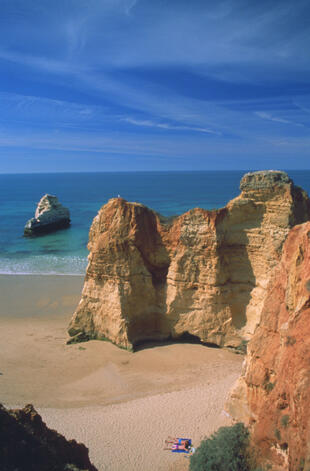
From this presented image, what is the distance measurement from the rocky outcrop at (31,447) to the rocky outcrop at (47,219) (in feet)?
152

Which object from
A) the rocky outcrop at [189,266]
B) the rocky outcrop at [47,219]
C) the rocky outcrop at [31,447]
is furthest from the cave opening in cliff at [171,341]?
the rocky outcrop at [47,219]

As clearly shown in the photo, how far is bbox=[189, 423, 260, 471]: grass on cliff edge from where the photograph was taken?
8.59 meters

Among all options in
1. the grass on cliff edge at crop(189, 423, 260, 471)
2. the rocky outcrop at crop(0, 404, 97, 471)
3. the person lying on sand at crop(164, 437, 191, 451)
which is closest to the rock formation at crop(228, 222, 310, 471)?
the grass on cliff edge at crop(189, 423, 260, 471)

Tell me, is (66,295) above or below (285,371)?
below

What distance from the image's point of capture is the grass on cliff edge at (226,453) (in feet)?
28.2

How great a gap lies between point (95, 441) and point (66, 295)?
1518cm

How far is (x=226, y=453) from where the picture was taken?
878 centimetres

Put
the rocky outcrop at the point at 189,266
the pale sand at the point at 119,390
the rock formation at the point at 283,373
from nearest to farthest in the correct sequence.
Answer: the rock formation at the point at 283,373 → the pale sand at the point at 119,390 → the rocky outcrop at the point at 189,266

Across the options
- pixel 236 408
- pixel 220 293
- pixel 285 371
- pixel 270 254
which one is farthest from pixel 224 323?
pixel 285 371

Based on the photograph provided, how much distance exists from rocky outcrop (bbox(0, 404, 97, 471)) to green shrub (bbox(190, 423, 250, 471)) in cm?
301

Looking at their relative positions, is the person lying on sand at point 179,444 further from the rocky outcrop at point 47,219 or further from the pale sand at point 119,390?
the rocky outcrop at point 47,219

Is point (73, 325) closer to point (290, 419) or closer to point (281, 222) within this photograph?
point (281, 222)

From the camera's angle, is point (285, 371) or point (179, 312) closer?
point (285, 371)

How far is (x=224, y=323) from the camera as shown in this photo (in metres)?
15.5
